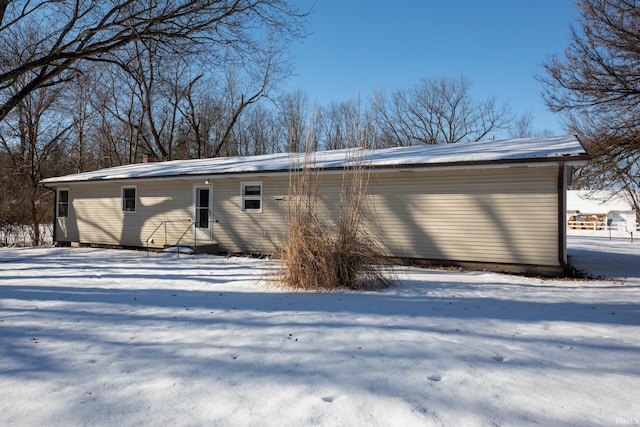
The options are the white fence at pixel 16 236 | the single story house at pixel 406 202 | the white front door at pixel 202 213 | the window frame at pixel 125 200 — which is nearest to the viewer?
the single story house at pixel 406 202

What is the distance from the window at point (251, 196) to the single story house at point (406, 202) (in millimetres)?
28

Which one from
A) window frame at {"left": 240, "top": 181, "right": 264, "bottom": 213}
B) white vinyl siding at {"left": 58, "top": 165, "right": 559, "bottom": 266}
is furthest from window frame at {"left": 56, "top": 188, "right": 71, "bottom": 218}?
window frame at {"left": 240, "top": 181, "right": 264, "bottom": 213}

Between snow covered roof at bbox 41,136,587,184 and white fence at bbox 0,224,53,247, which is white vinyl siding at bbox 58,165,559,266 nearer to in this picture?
snow covered roof at bbox 41,136,587,184

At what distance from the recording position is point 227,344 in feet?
10.7

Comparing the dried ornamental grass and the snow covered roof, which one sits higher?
the snow covered roof

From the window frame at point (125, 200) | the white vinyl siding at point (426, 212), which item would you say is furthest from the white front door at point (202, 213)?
the window frame at point (125, 200)

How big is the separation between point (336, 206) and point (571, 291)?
17.5 ft

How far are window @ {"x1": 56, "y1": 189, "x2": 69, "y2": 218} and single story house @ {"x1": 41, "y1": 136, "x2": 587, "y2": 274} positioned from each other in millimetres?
1548

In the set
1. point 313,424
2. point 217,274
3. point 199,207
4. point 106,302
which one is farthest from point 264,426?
point 199,207

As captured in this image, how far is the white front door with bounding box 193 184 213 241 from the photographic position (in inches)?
464

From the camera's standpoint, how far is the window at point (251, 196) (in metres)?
11.1

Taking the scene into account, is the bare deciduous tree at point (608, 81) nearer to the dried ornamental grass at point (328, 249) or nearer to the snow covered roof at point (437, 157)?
the snow covered roof at point (437, 157)

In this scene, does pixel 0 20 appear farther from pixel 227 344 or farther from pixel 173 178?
pixel 227 344

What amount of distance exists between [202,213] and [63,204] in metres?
6.48
